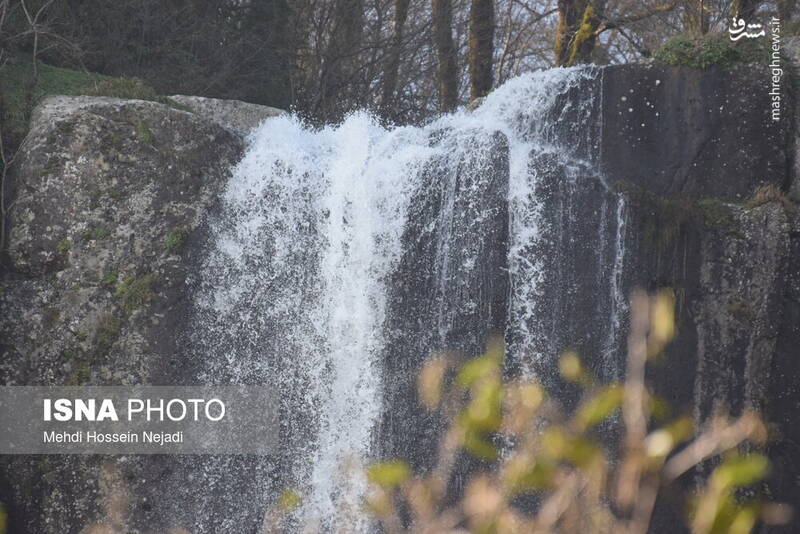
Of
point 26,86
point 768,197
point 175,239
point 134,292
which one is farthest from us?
point 26,86

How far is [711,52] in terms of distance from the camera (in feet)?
21.8

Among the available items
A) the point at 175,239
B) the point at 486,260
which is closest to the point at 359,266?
the point at 486,260

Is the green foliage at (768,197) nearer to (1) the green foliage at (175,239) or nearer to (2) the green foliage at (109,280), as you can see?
(1) the green foliage at (175,239)


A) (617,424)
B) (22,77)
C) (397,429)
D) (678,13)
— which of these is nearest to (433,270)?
(397,429)

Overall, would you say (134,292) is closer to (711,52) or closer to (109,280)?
(109,280)

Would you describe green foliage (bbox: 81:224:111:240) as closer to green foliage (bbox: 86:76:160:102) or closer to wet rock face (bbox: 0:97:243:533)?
wet rock face (bbox: 0:97:243:533)

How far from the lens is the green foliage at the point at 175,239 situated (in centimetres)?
661

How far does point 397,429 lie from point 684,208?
8.98ft

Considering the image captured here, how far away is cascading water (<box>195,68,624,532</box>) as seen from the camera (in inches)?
255

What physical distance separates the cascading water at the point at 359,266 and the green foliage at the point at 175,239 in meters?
0.22

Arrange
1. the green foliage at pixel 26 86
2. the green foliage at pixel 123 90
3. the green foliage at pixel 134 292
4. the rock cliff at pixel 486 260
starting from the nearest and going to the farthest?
1. the rock cliff at pixel 486 260
2. the green foliage at pixel 134 292
3. the green foliage at pixel 26 86
4. the green foliage at pixel 123 90

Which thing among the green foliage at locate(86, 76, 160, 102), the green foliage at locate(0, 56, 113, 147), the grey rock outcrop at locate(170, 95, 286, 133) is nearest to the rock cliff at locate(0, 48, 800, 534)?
the green foliage at locate(0, 56, 113, 147)

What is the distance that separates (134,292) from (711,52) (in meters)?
4.81

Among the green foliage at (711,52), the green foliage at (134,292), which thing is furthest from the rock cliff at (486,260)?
the green foliage at (711,52)
